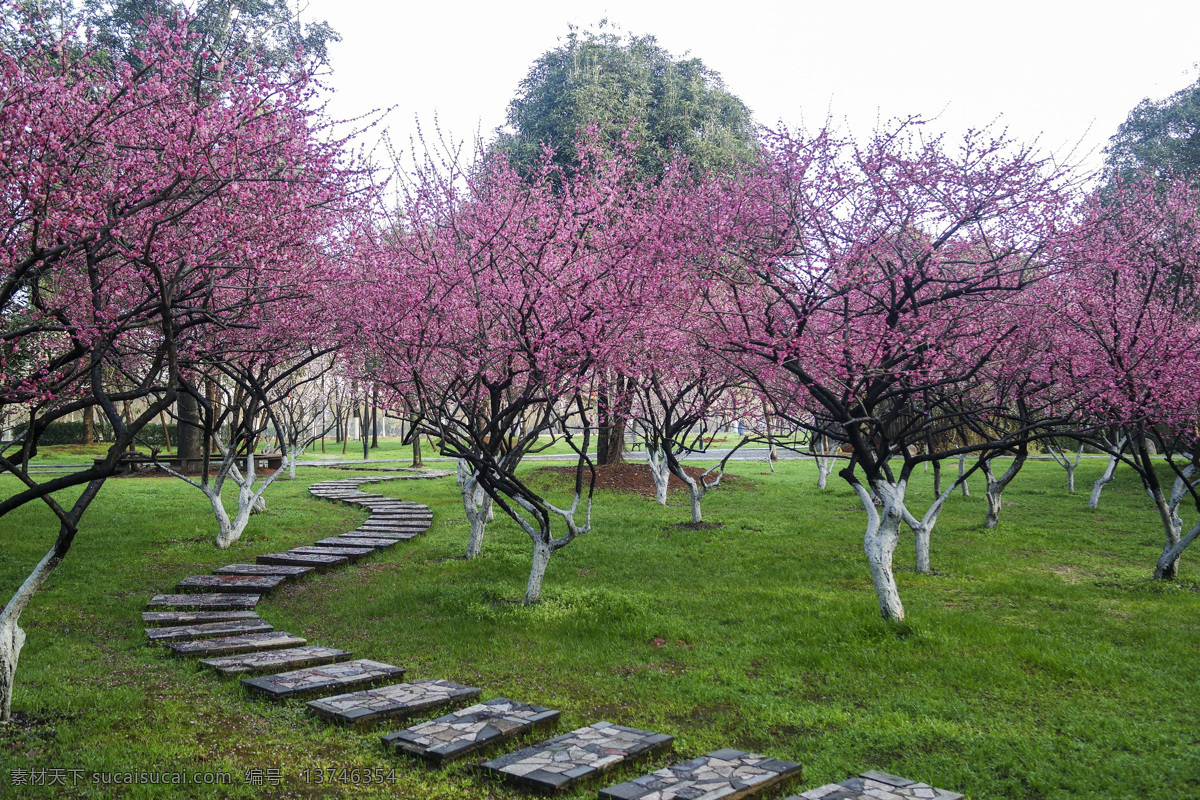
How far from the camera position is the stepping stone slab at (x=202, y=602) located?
8.85 m

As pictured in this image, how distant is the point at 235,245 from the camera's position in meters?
6.03

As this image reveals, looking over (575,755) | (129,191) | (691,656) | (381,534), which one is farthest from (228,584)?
(575,755)

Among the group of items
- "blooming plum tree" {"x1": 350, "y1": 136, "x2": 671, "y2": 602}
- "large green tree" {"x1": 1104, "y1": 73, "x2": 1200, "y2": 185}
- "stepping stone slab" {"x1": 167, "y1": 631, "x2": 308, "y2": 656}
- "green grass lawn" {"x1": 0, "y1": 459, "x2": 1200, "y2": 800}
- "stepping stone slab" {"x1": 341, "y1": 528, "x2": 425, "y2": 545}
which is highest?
"large green tree" {"x1": 1104, "y1": 73, "x2": 1200, "y2": 185}

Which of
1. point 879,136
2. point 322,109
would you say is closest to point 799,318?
point 879,136

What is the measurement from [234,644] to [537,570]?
333cm

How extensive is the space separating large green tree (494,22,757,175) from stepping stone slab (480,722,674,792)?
67.6ft

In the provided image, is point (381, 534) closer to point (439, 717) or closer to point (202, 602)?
point (202, 602)

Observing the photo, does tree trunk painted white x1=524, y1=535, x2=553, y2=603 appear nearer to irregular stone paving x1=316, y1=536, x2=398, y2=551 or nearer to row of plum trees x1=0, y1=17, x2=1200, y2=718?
row of plum trees x1=0, y1=17, x2=1200, y2=718

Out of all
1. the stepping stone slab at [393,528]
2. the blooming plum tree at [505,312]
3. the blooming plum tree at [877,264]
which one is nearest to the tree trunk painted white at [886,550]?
the blooming plum tree at [877,264]

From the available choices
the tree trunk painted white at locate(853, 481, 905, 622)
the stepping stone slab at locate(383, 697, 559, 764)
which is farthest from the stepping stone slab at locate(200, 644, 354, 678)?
the tree trunk painted white at locate(853, 481, 905, 622)

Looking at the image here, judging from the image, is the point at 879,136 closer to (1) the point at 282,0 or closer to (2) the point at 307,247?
(2) the point at 307,247

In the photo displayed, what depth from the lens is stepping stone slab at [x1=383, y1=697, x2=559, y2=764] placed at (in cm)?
507

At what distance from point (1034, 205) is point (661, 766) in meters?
7.38

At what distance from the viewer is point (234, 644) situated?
23.9 feet
